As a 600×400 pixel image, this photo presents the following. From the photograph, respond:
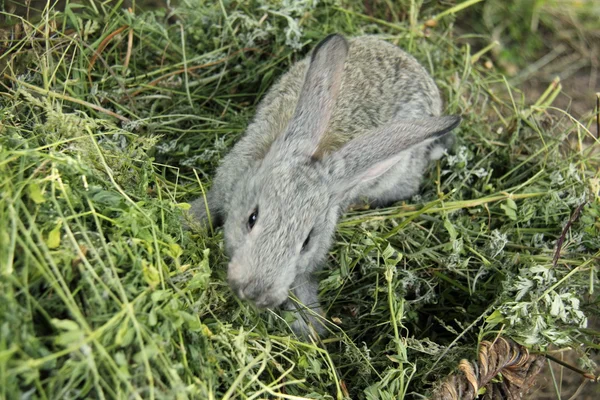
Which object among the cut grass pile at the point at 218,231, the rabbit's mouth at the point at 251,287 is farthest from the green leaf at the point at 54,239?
the rabbit's mouth at the point at 251,287

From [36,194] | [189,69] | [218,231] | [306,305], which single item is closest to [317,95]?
[218,231]

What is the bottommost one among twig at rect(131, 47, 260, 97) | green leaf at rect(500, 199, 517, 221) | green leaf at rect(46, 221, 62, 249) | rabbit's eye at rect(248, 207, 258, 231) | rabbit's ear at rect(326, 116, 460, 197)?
green leaf at rect(500, 199, 517, 221)

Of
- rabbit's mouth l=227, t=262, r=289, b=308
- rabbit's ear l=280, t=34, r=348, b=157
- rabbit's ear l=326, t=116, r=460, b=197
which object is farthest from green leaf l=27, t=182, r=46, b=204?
rabbit's ear l=326, t=116, r=460, b=197

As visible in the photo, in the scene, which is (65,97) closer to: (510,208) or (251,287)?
(251,287)

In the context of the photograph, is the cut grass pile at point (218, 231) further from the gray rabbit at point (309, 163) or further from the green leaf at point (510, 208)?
the gray rabbit at point (309, 163)

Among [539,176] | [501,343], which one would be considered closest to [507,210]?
[539,176]

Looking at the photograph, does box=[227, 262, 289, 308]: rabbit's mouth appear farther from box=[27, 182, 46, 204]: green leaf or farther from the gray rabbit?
box=[27, 182, 46, 204]: green leaf
